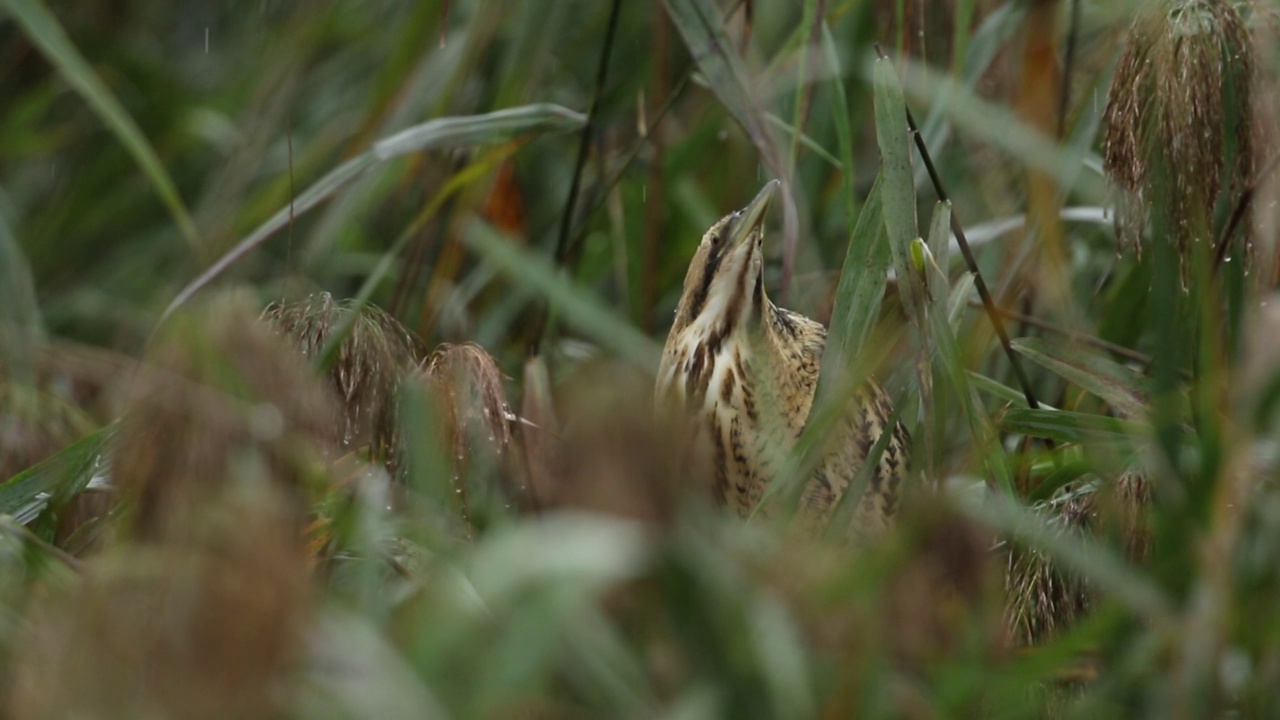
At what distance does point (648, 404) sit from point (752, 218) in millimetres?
1444

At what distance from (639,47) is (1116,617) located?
215 cm

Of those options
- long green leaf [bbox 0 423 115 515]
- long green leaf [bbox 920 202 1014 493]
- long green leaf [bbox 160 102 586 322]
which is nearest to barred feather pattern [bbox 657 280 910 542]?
long green leaf [bbox 160 102 586 322]

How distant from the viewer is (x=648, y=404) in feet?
3.87

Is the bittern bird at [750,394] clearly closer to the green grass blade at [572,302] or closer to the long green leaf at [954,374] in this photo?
the green grass blade at [572,302]

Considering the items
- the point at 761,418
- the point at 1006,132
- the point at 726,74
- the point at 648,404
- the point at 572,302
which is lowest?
the point at 761,418

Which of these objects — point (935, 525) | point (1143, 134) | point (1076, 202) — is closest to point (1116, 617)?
point (935, 525)

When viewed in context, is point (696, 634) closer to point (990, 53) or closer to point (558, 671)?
point (558, 671)

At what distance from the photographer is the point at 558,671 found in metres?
1.25

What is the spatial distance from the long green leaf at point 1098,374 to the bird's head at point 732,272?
621 mm

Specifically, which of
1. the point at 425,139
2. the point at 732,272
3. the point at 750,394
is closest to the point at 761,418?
the point at 750,394

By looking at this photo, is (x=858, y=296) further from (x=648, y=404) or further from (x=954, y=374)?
(x=648, y=404)

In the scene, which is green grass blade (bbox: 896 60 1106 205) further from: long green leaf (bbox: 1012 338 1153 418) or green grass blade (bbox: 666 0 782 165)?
long green leaf (bbox: 1012 338 1153 418)

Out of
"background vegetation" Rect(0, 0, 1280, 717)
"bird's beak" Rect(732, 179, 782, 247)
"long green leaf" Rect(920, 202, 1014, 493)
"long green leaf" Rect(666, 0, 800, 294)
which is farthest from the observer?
Answer: "bird's beak" Rect(732, 179, 782, 247)

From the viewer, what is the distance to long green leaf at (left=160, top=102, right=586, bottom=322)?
252cm
